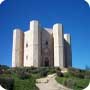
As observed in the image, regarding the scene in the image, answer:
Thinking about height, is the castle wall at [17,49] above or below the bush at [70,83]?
above

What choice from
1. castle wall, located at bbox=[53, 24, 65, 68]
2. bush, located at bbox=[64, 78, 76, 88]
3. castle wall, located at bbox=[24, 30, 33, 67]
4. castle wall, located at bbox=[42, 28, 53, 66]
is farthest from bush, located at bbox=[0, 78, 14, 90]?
castle wall, located at bbox=[42, 28, 53, 66]

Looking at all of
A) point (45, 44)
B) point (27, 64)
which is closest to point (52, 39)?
point (45, 44)

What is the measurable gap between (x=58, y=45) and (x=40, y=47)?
8.67 ft

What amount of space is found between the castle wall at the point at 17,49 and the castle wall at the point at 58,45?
5.01 m

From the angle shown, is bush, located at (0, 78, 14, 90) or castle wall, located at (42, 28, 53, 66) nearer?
bush, located at (0, 78, 14, 90)

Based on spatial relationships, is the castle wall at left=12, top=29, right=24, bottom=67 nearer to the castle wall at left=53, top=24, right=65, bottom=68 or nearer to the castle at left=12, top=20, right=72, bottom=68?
the castle at left=12, top=20, right=72, bottom=68

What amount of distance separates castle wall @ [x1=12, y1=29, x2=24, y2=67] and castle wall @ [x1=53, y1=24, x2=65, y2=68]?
5006 millimetres

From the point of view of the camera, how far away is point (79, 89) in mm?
22797

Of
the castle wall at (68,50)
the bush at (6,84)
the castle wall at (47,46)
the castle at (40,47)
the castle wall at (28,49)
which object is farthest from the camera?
the castle wall at (68,50)

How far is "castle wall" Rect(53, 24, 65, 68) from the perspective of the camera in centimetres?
4603

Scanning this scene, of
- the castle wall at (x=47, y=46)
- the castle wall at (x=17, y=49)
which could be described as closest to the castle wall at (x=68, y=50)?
the castle wall at (x=47, y=46)

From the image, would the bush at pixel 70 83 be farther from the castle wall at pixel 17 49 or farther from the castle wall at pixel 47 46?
the castle wall at pixel 17 49

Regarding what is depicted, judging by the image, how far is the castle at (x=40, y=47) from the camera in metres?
46.2

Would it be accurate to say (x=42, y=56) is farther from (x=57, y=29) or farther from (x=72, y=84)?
(x=72, y=84)
